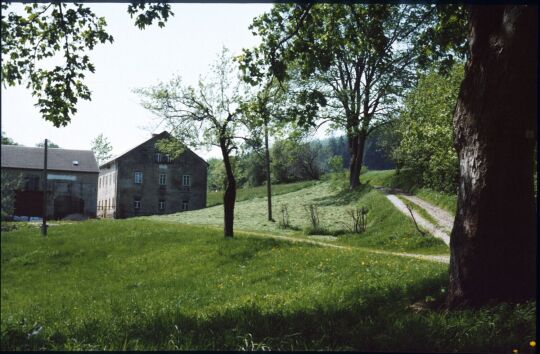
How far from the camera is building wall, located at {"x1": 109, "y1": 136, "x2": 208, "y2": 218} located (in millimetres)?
26953

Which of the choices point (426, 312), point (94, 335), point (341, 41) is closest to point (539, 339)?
point (426, 312)

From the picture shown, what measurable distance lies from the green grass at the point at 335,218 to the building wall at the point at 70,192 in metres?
15.0

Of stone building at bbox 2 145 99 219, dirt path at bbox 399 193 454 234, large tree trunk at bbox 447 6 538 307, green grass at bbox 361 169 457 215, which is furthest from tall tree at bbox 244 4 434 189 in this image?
green grass at bbox 361 169 457 215

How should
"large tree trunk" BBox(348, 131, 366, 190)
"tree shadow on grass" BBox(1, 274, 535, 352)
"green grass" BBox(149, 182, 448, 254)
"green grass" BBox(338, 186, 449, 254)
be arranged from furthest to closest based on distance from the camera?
"large tree trunk" BBox(348, 131, 366, 190) → "green grass" BBox(149, 182, 448, 254) → "green grass" BBox(338, 186, 449, 254) → "tree shadow on grass" BBox(1, 274, 535, 352)

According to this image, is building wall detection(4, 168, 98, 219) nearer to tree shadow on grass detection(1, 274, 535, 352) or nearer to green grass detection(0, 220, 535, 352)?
green grass detection(0, 220, 535, 352)

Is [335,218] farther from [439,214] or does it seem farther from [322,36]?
[322,36]

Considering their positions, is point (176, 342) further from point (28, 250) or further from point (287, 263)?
point (28, 250)

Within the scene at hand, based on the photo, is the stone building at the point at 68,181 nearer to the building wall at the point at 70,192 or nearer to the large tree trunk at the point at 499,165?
the building wall at the point at 70,192

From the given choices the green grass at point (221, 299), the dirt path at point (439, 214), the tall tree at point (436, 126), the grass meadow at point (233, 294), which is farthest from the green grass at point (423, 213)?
the green grass at point (221, 299)

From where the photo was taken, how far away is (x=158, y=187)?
1457 inches

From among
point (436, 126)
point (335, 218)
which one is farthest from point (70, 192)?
point (335, 218)

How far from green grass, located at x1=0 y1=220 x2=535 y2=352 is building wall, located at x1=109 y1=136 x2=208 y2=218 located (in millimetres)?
3902

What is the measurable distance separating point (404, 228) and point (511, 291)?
1921cm

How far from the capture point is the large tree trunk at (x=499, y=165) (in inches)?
268
